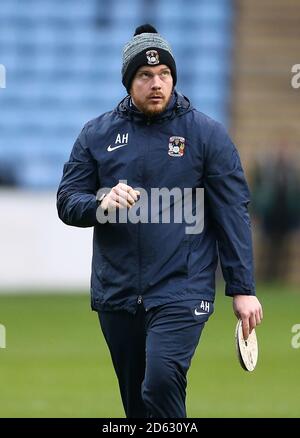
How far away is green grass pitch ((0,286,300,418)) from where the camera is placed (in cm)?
1005

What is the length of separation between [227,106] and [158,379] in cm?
1644

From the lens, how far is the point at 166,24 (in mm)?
23281

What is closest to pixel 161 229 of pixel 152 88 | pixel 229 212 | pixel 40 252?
pixel 229 212

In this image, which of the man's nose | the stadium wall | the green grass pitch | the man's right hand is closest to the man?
the man's nose

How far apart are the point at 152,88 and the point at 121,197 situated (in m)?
0.66

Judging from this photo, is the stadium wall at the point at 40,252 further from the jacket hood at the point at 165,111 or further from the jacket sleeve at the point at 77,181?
the jacket hood at the point at 165,111

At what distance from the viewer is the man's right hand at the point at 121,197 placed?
6.52 m

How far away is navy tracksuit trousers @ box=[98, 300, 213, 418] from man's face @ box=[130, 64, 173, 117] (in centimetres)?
100

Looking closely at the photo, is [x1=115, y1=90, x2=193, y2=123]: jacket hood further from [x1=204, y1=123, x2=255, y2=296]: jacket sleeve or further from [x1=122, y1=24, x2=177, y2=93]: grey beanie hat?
[x1=204, y1=123, x2=255, y2=296]: jacket sleeve

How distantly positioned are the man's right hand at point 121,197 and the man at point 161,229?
152mm

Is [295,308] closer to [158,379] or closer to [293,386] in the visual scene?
[293,386]

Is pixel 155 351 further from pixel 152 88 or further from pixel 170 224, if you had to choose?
pixel 152 88

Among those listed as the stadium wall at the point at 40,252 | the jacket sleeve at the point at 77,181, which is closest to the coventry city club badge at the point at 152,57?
the jacket sleeve at the point at 77,181
